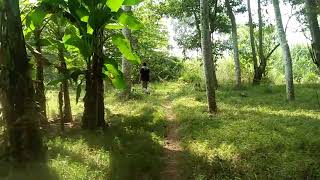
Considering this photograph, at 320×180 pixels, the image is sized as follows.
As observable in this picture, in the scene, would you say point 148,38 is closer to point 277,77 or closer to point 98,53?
point 277,77

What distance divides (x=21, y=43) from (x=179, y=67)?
1177 inches

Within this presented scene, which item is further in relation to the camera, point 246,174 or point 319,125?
point 319,125

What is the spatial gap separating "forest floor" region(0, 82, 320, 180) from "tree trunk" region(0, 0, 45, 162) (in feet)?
1.24

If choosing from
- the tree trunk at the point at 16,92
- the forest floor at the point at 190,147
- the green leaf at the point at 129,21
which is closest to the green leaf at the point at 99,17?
the green leaf at the point at 129,21

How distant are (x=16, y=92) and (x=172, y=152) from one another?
3823mm

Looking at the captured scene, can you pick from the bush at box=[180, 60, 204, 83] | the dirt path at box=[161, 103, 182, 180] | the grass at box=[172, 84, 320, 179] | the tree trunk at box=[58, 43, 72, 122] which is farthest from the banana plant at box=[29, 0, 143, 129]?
the bush at box=[180, 60, 204, 83]

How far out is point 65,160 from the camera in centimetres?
825

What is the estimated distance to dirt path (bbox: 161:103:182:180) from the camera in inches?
336

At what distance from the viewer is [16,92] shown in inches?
319

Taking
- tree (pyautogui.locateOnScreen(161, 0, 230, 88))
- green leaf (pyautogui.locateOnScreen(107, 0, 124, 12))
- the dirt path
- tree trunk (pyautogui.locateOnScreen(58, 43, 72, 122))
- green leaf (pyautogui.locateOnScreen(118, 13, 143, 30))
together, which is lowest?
the dirt path

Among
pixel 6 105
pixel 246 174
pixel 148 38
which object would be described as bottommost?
pixel 246 174

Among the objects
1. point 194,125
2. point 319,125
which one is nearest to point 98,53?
point 194,125

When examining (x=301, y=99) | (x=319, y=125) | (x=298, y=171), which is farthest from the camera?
(x=301, y=99)

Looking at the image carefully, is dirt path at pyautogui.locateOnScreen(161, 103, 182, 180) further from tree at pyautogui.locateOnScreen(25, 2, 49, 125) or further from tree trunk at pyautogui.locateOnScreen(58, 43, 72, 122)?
tree at pyautogui.locateOnScreen(25, 2, 49, 125)
